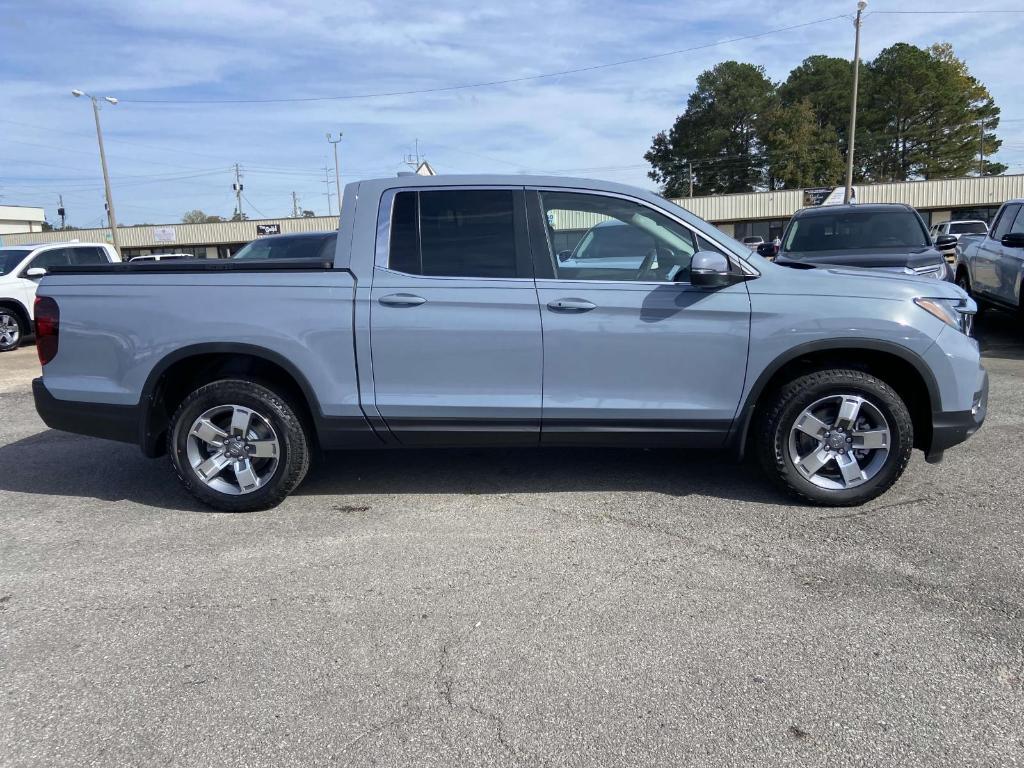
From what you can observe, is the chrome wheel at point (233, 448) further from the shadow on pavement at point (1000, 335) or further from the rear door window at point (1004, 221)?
the rear door window at point (1004, 221)

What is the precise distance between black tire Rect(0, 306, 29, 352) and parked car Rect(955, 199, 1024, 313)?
1465cm

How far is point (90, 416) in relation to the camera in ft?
14.6

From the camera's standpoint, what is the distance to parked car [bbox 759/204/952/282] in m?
8.11

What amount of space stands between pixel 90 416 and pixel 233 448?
88 centimetres

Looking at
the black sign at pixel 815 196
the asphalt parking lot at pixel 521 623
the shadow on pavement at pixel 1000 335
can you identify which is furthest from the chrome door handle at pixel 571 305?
the black sign at pixel 815 196

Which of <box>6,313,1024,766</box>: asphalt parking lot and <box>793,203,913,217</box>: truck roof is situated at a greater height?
<box>793,203,913,217</box>: truck roof

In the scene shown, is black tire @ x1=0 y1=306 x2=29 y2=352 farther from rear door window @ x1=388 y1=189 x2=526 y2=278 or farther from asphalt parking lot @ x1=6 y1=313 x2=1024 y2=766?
rear door window @ x1=388 y1=189 x2=526 y2=278

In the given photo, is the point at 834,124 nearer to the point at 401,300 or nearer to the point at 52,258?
the point at 52,258

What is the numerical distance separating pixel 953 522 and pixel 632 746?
2.64 meters

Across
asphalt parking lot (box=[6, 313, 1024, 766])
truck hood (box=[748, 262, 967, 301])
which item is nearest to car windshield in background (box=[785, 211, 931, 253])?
asphalt parking lot (box=[6, 313, 1024, 766])

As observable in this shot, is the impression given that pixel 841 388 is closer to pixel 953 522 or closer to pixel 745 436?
pixel 745 436

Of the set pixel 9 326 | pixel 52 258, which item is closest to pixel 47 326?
pixel 9 326

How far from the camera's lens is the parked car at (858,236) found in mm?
8109

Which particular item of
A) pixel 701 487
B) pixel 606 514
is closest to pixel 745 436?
pixel 701 487
